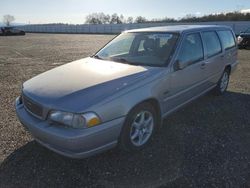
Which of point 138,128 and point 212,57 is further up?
point 212,57

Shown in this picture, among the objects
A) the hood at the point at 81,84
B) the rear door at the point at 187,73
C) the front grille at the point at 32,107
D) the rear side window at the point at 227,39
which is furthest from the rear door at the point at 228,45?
the front grille at the point at 32,107

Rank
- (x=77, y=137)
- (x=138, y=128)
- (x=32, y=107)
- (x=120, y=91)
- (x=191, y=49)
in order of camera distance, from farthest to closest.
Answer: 1. (x=191, y=49)
2. (x=138, y=128)
3. (x=32, y=107)
4. (x=120, y=91)
5. (x=77, y=137)

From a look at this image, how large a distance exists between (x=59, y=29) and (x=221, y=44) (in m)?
60.0

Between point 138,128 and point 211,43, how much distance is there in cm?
274

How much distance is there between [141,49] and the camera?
4559mm

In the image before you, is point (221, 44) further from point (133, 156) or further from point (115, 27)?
point (115, 27)

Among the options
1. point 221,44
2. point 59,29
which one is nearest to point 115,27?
point 59,29

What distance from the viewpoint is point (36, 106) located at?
328 centimetres

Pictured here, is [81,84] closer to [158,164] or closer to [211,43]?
[158,164]

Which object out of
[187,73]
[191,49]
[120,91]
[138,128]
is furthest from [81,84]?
[191,49]

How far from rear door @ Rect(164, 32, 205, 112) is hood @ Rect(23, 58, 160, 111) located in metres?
0.51

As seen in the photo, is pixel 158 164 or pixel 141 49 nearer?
pixel 158 164

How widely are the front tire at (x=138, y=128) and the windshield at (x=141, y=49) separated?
801 mm

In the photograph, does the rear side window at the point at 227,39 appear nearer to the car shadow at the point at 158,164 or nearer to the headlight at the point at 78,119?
the car shadow at the point at 158,164
